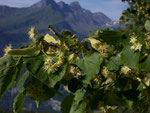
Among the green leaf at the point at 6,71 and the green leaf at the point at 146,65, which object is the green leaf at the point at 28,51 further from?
the green leaf at the point at 146,65

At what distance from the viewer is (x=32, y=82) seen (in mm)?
1073

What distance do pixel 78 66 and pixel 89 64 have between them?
0.18 ft

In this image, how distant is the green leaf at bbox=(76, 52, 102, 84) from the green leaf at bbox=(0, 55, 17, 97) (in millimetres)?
312

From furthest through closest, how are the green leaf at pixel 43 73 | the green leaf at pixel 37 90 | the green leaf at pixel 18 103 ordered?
the green leaf at pixel 18 103, the green leaf at pixel 37 90, the green leaf at pixel 43 73

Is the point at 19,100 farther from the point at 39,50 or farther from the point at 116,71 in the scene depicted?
the point at 116,71

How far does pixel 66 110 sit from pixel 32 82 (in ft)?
1.28

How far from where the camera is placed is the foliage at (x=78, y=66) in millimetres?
917

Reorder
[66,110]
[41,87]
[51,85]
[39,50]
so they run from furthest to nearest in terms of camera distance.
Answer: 1. [66,110]
2. [41,87]
3. [39,50]
4. [51,85]

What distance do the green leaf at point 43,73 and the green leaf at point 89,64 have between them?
12 cm

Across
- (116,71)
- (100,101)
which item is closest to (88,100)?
(100,101)

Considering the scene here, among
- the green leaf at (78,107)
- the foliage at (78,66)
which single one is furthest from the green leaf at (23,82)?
the green leaf at (78,107)

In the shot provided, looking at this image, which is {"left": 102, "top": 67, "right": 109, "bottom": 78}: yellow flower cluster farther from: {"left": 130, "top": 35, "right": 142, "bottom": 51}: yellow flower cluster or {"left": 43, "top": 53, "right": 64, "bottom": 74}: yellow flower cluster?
{"left": 43, "top": 53, "right": 64, "bottom": 74}: yellow flower cluster

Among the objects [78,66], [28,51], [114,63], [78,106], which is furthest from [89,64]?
[78,106]

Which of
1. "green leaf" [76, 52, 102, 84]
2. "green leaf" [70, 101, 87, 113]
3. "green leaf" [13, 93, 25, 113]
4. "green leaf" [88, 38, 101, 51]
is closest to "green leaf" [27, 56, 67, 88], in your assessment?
"green leaf" [76, 52, 102, 84]
